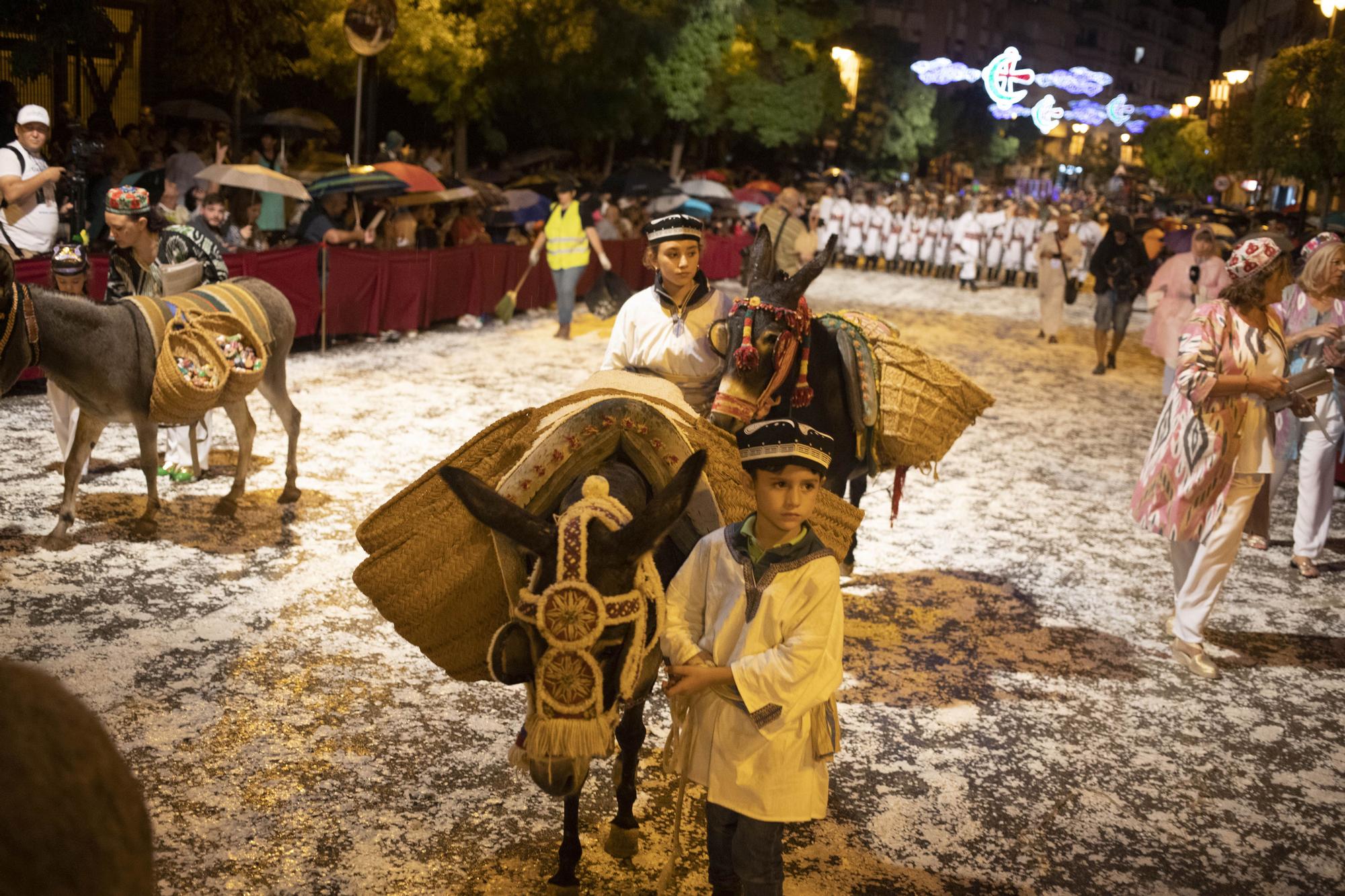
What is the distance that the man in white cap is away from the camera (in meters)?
8.70

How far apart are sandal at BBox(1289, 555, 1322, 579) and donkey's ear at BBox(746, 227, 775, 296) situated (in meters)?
4.72

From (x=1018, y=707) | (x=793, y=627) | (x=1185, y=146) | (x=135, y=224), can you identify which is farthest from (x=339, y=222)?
(x=1185, y=146)

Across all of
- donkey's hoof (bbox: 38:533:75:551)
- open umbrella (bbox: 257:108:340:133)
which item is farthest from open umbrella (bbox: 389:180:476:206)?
donkey's hoof (bbox: 38:533:75:551)

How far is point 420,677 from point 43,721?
405cm

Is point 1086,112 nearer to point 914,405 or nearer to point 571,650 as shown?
point 914,405

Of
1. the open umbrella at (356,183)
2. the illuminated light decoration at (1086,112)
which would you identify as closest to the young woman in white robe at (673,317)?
the open umbrella at (356,183)

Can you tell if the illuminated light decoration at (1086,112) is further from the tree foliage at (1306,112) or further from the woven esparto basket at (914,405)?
the woven esparto basket at (914,405)

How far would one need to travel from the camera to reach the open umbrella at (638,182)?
2369 cm

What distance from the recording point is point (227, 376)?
6859mm

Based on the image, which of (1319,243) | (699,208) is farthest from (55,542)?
(699,208)

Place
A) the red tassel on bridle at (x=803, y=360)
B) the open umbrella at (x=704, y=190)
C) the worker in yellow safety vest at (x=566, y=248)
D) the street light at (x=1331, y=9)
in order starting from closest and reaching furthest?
the red tassel on bridle at (x=803, y=360), the worker in yellow safety vest at (x=566, y=248), the street light at (x=1331, y=9), the open umbrella at (x=704, y=190)

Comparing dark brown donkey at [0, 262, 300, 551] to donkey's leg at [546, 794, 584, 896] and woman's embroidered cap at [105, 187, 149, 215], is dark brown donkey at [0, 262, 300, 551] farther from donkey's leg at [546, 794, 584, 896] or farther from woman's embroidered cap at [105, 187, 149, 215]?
donkey's leg at [546, 794, 584, 896]

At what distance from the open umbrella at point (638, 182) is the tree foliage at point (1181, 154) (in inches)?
516

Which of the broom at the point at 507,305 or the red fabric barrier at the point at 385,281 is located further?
the broom at the point at 507,305
